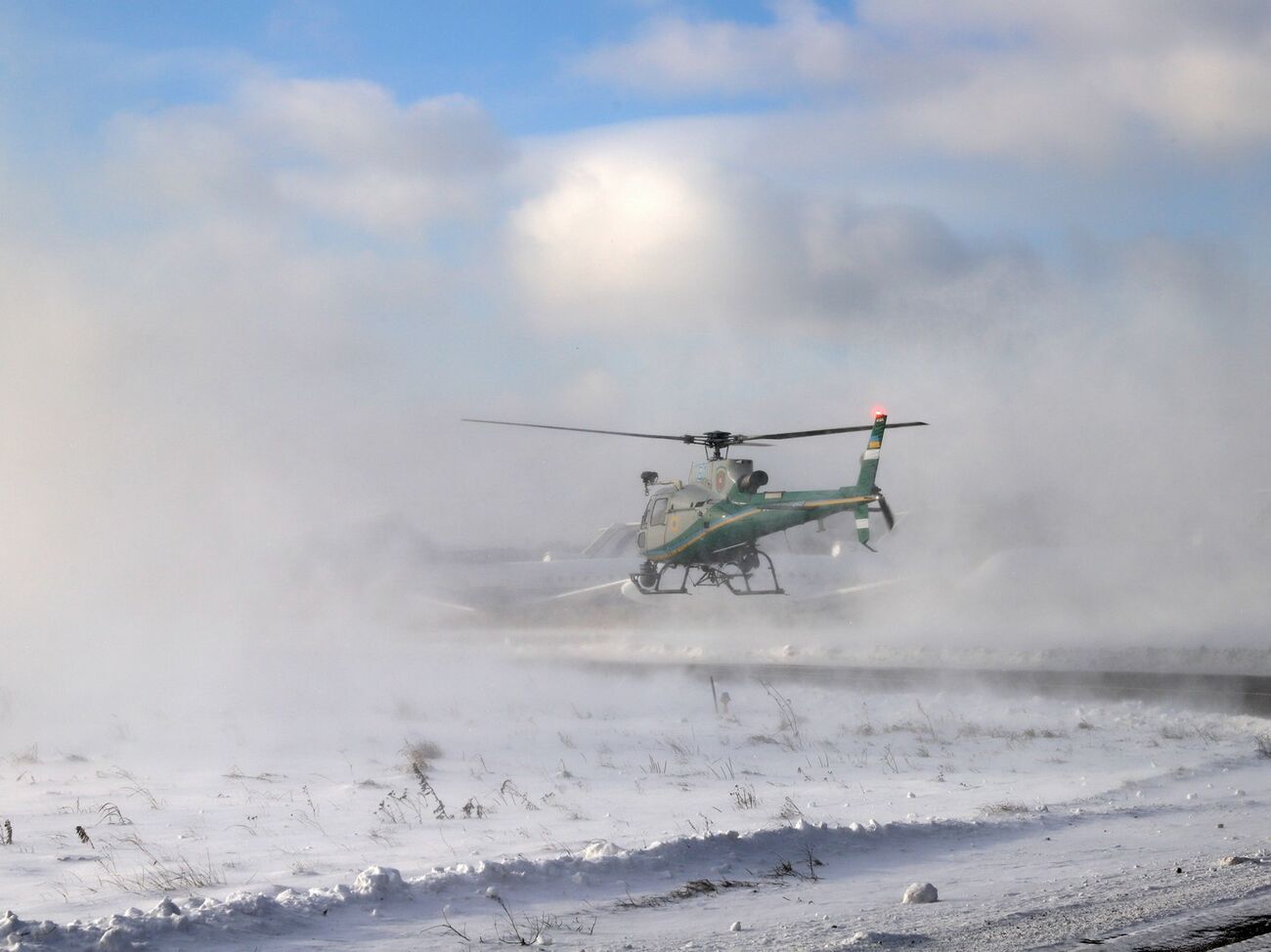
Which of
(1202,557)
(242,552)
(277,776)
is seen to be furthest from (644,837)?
(242,552)

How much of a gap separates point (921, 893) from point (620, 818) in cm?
582

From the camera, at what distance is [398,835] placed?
470 inches

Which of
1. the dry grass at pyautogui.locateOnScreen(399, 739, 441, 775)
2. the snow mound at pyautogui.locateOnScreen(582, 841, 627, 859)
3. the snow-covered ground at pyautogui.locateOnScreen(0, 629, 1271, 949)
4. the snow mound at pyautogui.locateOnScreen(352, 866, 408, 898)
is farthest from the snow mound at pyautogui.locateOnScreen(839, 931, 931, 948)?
the dry grass at pyautogui.locateOnScreen(399, 739, 441, 775)

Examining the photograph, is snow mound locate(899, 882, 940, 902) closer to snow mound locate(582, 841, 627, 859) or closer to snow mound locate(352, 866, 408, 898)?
snow mound locate(582, 841, 627, 859)

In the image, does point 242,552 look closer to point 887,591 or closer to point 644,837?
point 887,591

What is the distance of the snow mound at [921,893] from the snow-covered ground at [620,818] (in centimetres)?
15

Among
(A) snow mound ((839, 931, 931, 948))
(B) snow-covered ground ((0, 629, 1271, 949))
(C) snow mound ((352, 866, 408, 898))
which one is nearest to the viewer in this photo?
(A) snow mound ((839, 931, 931, 948))

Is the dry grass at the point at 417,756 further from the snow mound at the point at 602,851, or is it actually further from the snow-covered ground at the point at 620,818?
the snow mound at the point at 602,851

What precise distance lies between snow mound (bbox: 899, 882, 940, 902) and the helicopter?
58.9 feet

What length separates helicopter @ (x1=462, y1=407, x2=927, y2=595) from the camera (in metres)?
25.9

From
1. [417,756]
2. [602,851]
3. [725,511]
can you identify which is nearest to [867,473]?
[725,511]

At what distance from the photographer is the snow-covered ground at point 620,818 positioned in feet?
23.6

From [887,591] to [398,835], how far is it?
48714 mm

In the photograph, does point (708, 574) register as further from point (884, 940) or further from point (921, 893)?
point (884, 940)
